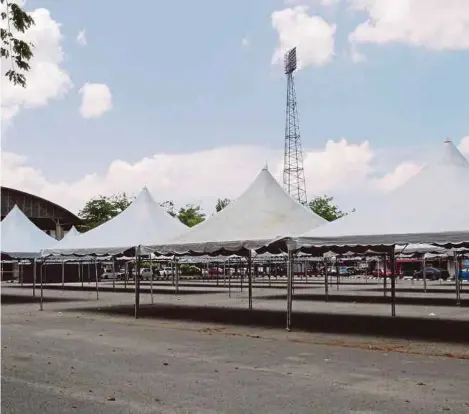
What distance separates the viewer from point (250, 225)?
16.3 m

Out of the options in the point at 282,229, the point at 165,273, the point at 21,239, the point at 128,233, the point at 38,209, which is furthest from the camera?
the point at 38,209

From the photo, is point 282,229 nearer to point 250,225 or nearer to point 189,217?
point 250,225

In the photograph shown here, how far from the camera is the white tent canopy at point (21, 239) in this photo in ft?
82.0

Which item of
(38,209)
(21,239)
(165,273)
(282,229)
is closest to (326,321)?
(282,229)

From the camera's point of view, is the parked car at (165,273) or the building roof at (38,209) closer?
the parked car at (165,273)

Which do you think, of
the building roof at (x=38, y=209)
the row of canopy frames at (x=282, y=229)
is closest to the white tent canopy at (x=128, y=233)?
the row of canopy frames at (x=282, y=229)

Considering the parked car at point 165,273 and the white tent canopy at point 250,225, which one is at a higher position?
the white tent canopy at point 250,225

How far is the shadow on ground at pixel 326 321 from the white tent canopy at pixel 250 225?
198cm

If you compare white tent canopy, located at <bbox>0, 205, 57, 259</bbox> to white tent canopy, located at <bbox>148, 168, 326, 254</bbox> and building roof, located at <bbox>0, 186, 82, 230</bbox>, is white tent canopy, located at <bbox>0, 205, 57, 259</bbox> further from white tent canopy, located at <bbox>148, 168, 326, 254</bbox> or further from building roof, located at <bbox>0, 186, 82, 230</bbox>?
building roof, located at <bbox>0, 186, 82, 230</bbox>

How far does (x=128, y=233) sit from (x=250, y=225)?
5637 millimetres

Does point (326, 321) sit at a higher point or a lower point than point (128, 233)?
lower

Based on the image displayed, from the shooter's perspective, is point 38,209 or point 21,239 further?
point 38,209

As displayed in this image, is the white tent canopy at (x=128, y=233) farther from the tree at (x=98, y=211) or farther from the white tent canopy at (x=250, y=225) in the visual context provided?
the tree at (x=98, y=211)

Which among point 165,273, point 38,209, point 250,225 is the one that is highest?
point 38,209
